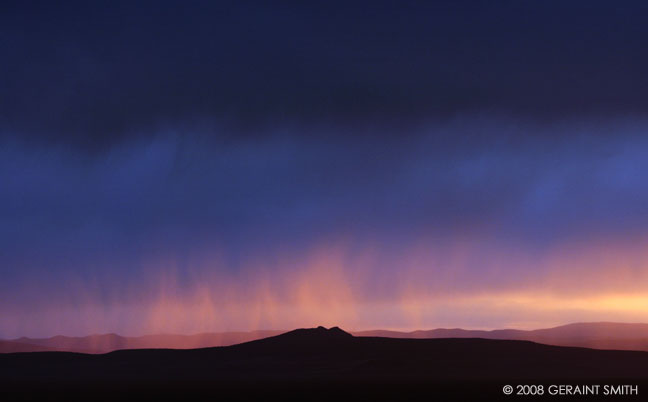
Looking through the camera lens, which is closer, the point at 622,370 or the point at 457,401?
the point at 457,401

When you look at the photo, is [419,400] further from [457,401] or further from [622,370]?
[622,370]

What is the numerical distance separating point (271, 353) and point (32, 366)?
48823 mm

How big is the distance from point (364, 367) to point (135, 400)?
83995mm

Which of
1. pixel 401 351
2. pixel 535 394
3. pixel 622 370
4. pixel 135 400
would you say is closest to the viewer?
pixel 135 400

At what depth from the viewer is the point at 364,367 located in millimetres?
153250

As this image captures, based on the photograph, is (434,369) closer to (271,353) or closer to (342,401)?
(271,353)

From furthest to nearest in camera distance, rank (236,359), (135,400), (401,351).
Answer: (236,359) < (401,351) < (135,400)

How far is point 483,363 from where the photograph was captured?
487 feet

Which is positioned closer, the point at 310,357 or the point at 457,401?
the point at 457,401

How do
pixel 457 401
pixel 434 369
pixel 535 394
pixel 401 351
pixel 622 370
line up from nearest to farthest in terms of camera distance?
pixel 457 401 → pixel 535 394 → pixel 622 370 → pixel 434 369 → pixel 401 351

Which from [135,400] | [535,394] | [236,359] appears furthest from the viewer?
[236,359]

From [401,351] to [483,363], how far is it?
18871 mm

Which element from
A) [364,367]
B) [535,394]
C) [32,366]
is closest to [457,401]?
[535,394]

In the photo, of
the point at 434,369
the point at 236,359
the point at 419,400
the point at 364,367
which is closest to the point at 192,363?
the point at 236,359
